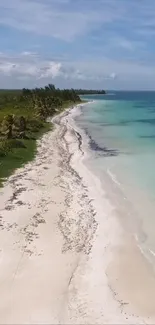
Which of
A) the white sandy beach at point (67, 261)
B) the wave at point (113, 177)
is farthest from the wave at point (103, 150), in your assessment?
the white sandy beach at point (67, 261)

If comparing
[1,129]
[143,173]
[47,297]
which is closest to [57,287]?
[47,297]

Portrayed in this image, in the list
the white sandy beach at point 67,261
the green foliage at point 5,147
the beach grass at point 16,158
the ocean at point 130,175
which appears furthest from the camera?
the green foliage at point 5,147

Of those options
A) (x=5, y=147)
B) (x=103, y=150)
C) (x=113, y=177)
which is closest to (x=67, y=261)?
(x=113, y=177)

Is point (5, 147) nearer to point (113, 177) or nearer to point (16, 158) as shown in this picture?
point (16, 158)

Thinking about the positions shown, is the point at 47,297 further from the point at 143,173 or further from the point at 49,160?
the point at 49,160

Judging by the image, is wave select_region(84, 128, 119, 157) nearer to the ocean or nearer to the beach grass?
the ocean

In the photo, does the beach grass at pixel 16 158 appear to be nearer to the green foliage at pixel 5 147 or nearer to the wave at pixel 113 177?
the green foliage at pixel 5 147

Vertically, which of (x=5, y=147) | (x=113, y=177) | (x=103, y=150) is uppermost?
(x=5, y=147)

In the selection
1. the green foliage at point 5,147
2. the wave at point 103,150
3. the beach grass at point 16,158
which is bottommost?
the wave at point 103,150
